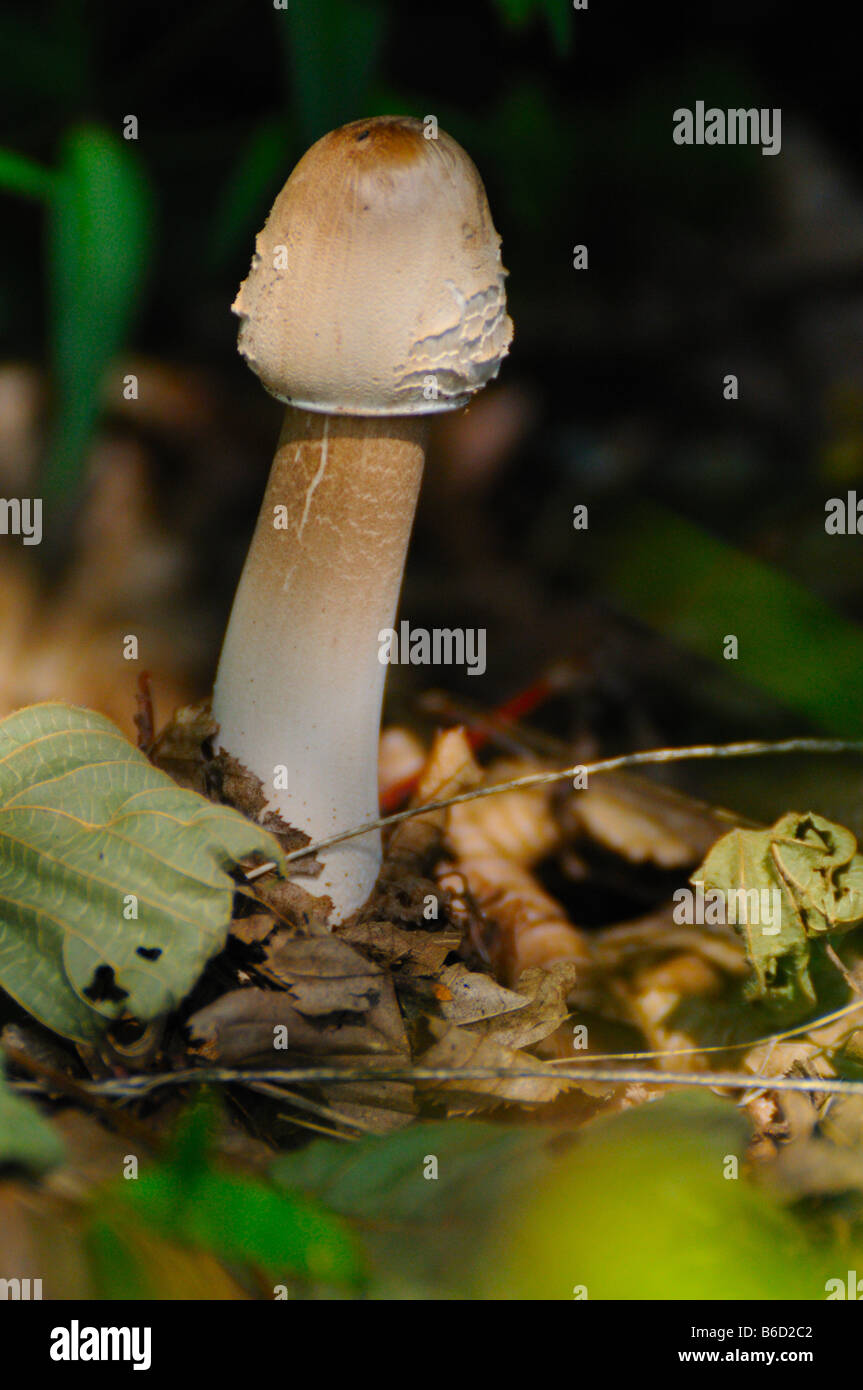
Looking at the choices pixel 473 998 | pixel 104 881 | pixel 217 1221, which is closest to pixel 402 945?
pixel 473 998

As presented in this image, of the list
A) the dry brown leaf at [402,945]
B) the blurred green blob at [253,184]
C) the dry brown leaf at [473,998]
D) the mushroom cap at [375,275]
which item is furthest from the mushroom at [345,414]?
the blurred green blob at [253,184]

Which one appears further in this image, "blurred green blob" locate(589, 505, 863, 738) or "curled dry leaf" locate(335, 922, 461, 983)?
"blurred green blob" locate(589, 505, 863, 738)

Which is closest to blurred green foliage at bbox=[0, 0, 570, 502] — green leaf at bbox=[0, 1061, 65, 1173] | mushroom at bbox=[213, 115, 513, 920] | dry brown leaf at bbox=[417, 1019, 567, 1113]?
mushroom at bbox=[213, 115, 513, 920]

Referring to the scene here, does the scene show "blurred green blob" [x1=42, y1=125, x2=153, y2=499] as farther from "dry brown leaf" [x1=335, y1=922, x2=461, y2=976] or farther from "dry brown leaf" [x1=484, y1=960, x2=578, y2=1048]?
"dry brown leaf" [x1=484, y1=960, x2=578, y2=1048]

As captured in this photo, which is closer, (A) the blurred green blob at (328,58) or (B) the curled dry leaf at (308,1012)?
(B) the curled dry leaf at (308,1012)

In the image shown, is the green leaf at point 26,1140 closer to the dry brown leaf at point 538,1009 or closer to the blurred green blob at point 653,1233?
the blurred green blob at point 653,1233
